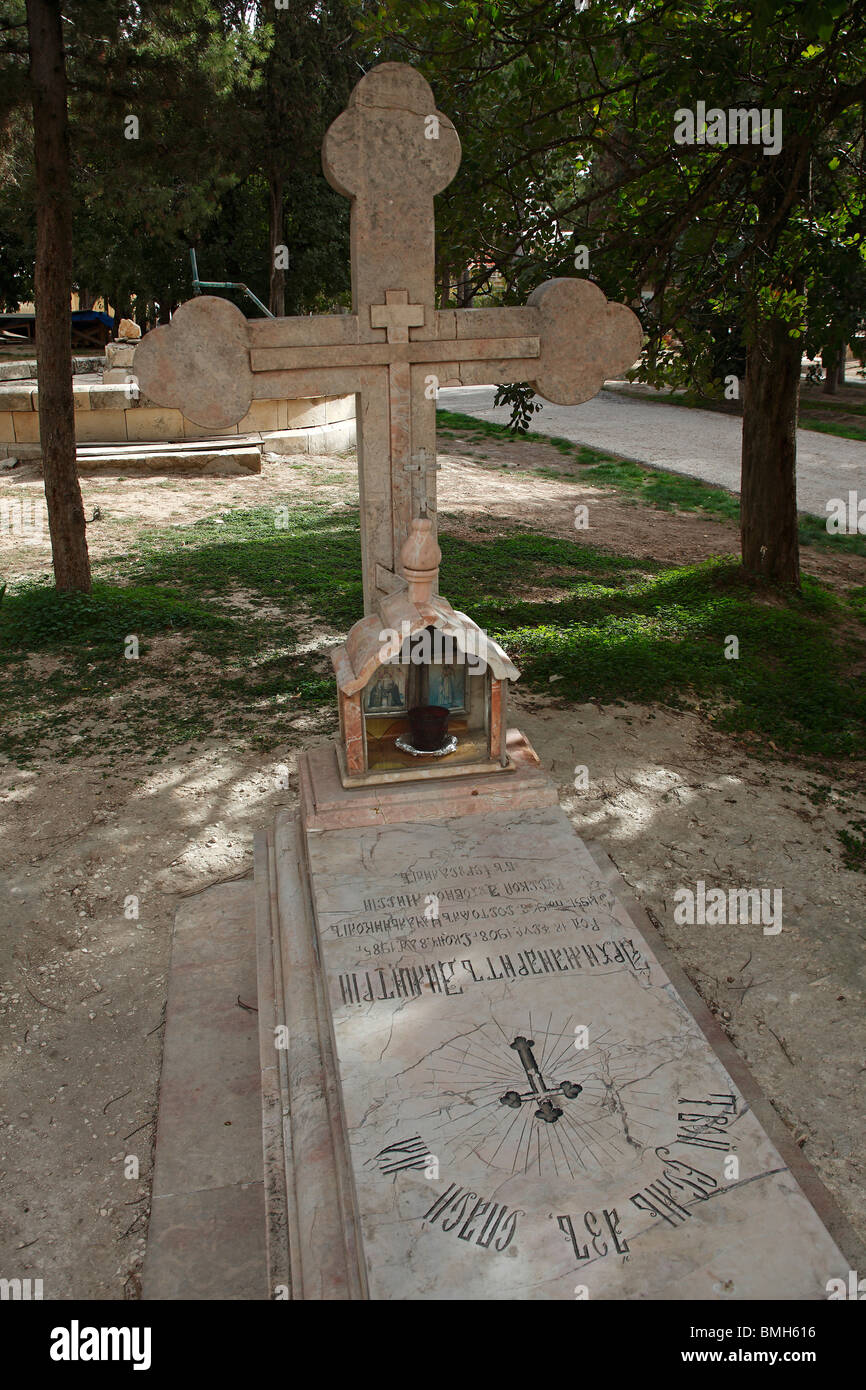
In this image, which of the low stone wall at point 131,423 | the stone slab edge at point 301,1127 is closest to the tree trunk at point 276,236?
the low stone wall at point 131,423

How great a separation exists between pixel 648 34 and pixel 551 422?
15.0 meters

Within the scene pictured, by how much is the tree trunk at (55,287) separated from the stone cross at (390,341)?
489 cm

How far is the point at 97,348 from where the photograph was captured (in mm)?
27203

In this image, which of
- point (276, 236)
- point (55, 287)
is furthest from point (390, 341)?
point (276, 236)

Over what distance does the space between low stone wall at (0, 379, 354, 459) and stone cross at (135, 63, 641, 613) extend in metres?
11.6

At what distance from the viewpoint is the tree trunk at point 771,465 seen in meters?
8.68

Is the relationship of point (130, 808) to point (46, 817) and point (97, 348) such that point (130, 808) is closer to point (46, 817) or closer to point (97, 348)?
point (46, 817)

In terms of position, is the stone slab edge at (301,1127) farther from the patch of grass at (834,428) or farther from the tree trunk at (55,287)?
the patch of grass at (834,428)

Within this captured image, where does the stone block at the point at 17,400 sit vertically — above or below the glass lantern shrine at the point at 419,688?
above

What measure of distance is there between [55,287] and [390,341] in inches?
205

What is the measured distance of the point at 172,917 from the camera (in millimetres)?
4805

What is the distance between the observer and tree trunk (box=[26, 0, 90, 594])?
25.1ft

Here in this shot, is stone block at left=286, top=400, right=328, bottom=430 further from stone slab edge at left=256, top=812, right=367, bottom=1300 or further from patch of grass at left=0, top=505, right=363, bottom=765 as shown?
stone slab edge at left=256, top=812, right=367, bottom=1300
